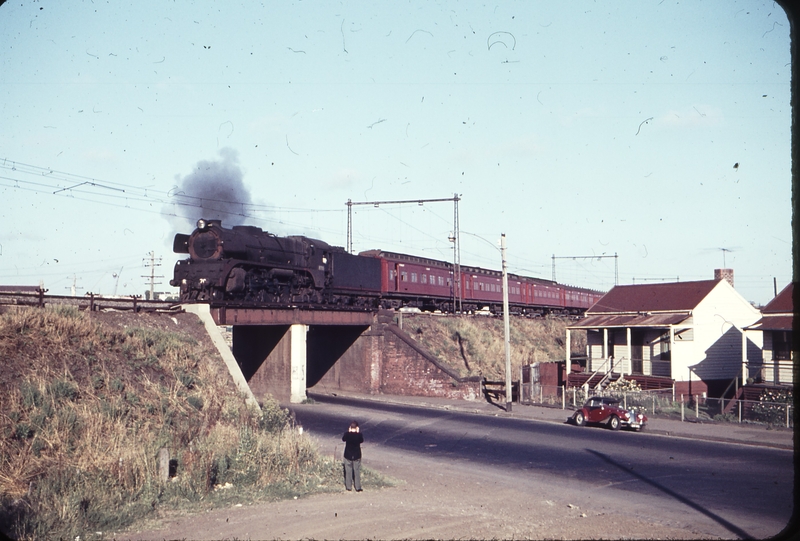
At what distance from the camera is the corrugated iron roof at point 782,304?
29.6 m

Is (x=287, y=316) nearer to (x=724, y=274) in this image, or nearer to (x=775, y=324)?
(x=775, y=324)

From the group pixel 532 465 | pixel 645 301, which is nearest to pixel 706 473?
pixel 532 465

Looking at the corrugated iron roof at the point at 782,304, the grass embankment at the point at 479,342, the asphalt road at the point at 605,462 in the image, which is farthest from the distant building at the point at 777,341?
the grass embankment at the point at 479,342

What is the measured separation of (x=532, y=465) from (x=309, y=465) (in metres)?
5.78

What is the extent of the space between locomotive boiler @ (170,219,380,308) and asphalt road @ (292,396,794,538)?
663 cm

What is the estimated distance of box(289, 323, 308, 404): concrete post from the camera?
31.5m

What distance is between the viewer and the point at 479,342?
4353 centimetres

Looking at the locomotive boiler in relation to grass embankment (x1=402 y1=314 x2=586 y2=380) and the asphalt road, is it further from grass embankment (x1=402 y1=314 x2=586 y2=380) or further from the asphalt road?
the asphalt road

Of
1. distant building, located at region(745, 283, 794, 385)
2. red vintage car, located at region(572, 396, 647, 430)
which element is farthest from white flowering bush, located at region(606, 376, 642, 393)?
red vintage car, located at region(572, 396, 647, 430)

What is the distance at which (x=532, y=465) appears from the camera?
1741 cm

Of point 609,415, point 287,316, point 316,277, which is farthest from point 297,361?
point 609,415

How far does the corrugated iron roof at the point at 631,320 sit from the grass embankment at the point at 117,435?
21.6 metres

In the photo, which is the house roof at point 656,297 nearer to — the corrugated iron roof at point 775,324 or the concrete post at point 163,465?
the corrugated iron roof at point 775,324

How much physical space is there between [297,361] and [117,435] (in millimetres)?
16923
